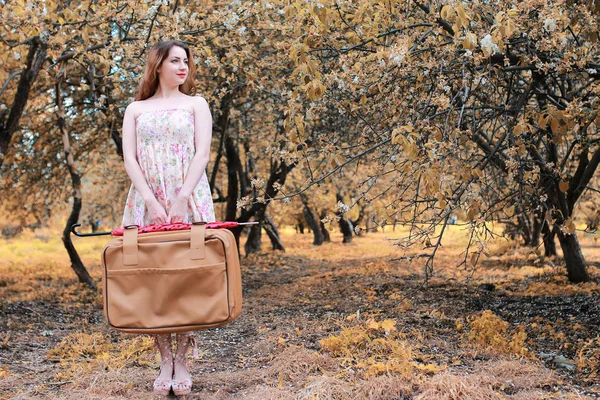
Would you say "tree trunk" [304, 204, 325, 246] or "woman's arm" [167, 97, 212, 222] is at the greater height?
"woman's arm" [167, 97, 212, 222]

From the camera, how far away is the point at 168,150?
3.45 m

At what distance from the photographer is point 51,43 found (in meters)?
5.85

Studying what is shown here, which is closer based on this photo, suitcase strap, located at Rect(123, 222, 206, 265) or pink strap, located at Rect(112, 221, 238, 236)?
suitcase strap, located at Rect(123, 222, 206, 265)

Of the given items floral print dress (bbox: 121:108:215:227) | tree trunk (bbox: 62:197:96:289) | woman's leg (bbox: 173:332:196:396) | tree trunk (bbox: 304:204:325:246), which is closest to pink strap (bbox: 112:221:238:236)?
floral print dress (bbox: 121:108:215:227)

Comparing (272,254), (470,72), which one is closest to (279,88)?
(470,72)

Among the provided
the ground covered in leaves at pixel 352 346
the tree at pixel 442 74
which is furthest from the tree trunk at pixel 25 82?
the tree at pixel 442 74

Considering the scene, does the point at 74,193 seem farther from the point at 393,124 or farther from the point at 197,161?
the point at 197,161

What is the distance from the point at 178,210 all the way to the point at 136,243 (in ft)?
1.15

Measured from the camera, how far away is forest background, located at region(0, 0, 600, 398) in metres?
3.98

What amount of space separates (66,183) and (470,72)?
9207 mm

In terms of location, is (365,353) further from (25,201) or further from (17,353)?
(25,201)

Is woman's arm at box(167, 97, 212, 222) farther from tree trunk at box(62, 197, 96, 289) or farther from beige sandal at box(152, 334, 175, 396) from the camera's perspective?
tree trunk at box(62, 197, 96, 289)

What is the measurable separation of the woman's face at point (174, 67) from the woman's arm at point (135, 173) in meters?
0.28

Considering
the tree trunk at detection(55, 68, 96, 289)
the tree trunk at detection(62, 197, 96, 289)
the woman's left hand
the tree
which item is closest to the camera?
the woman's left hand
